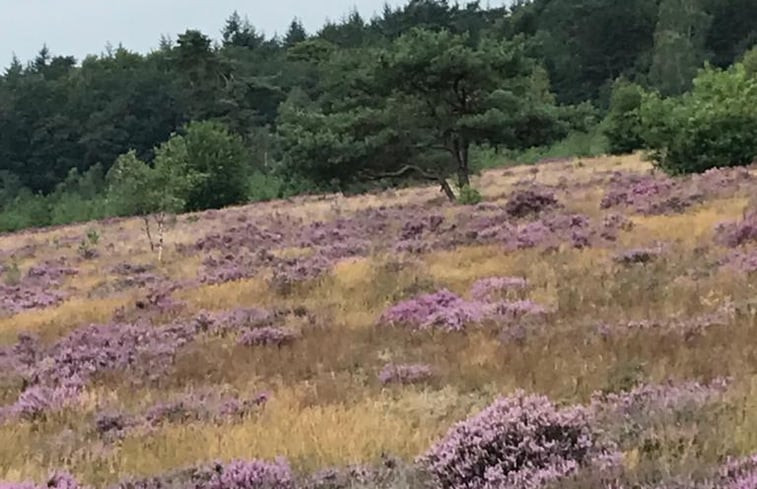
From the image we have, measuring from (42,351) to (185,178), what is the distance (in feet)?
49.7

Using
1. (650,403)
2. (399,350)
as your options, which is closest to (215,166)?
(399,350)

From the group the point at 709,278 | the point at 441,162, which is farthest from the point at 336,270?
the point at 441,162

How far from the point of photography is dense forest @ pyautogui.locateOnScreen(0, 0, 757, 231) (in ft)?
87.2

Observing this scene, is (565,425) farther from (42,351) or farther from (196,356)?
(42,351)

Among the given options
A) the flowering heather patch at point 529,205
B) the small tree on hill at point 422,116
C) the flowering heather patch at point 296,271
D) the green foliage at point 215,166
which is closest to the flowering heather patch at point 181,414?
the flowering heather patch at point 296,271

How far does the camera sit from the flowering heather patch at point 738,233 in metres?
12.9

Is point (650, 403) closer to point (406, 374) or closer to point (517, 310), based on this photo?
point (406, 374)

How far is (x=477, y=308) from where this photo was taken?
10383 mm

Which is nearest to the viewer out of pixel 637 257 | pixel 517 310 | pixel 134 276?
pixel 517 310

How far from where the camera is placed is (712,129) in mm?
25109

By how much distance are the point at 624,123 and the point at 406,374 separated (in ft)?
134

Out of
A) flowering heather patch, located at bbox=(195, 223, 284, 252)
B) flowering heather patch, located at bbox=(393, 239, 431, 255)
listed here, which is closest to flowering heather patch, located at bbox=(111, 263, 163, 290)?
flowering heather patch, located at bbox=(195, 223, 284, 252)

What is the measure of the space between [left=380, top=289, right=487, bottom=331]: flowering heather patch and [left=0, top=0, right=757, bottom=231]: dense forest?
47.0ft

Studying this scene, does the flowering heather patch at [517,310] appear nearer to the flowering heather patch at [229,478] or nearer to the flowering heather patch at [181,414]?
the flowering heather patch at [181,414]
